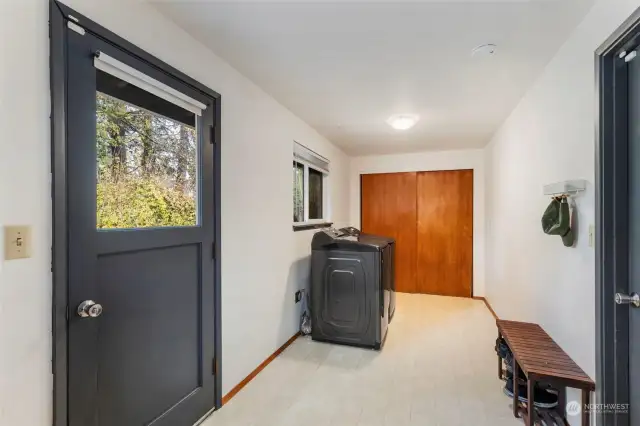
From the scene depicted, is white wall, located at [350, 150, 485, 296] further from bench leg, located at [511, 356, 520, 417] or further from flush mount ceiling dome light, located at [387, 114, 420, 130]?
bench leg, located at [511, 356, 520, 417]

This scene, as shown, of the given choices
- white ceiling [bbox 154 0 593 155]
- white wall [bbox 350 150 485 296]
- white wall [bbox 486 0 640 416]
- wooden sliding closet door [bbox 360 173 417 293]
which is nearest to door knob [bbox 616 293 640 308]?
white wall [bbox 486 0 640 416]

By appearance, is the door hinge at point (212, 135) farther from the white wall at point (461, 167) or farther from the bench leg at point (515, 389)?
the white wall at point (461, 167)

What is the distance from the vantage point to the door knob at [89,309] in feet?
4.26

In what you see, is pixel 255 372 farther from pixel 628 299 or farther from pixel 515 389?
pixel 628 299

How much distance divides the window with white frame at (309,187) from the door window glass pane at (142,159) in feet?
5.39

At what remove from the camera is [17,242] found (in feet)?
3.63

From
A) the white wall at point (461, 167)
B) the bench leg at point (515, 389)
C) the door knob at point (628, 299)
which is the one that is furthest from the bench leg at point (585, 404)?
the white wall at point (461, 167)

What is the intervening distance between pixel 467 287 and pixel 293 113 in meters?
3.75

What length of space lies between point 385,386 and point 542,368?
1.08 m

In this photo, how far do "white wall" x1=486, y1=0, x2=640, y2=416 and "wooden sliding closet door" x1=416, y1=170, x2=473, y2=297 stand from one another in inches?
63.1

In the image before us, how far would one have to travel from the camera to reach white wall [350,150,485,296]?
4930mm

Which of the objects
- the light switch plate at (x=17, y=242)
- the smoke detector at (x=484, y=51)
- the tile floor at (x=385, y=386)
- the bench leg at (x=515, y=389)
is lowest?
the tile floor at (x=385, y=386)

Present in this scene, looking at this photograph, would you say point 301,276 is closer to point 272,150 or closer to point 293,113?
point 272,150

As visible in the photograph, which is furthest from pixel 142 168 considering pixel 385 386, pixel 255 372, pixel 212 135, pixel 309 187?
pixel 309 187
